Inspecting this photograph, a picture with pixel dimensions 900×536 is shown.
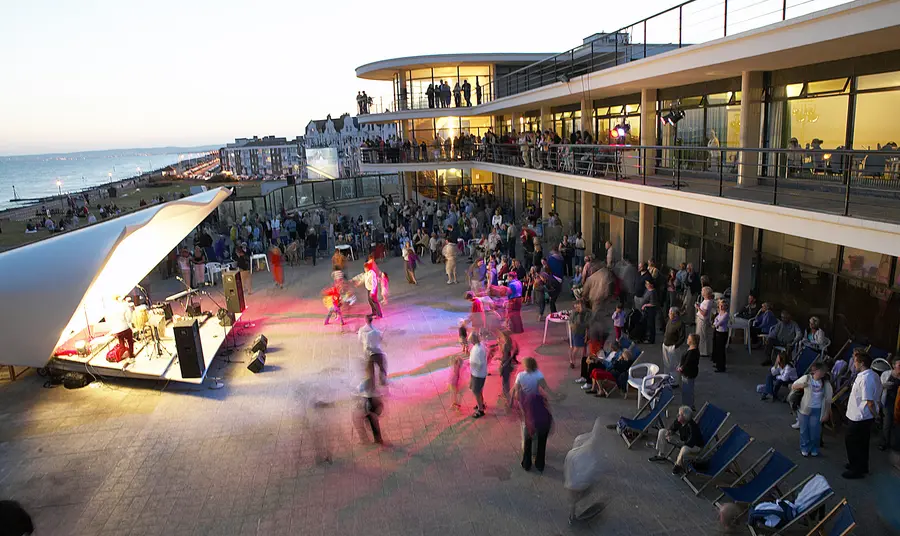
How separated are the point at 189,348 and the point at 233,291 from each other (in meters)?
3.48

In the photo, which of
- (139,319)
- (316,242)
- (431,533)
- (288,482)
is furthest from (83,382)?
(316,242)

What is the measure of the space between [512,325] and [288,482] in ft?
21.3

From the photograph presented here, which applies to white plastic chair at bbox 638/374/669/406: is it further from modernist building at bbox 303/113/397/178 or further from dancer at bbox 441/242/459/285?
modernist building at bbox 303/113/397/178

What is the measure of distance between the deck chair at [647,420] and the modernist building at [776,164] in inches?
126

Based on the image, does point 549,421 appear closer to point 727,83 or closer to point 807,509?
point 807,509

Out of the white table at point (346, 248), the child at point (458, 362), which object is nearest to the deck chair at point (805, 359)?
the child at point (458, 362)

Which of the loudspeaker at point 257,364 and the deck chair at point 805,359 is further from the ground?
the deck chair at point 805,359

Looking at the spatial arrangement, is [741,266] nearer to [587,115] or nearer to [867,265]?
[867,265]

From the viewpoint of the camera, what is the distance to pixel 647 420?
8.27 m

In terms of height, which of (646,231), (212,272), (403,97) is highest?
(403,97)

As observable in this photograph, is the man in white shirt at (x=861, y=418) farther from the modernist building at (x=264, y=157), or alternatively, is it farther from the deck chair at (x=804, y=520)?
the modernist building at (x=264, y=157)

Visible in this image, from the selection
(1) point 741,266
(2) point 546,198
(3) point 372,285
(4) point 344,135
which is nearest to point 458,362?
(3) point 372,285

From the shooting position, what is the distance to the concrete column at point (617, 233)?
18203mm

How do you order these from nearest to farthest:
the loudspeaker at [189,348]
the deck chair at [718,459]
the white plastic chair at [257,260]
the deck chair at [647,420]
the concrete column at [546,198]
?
the deck chair at [718,459], the deck chair at [647,420], the loudspeaker at [189,348], the white plastic chair at [257,260], the concrete column at [546,198]
